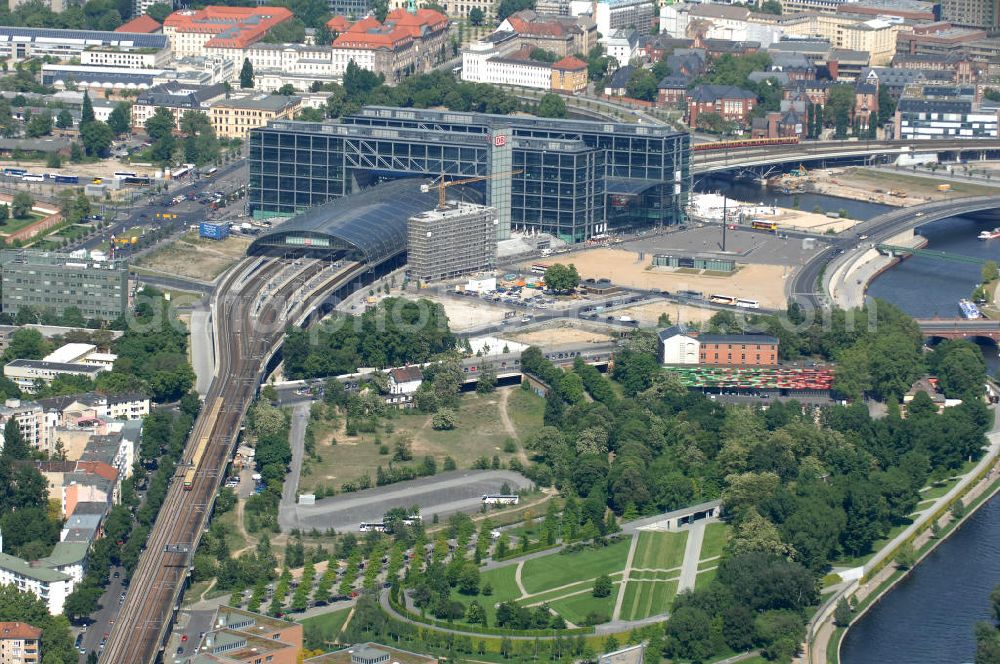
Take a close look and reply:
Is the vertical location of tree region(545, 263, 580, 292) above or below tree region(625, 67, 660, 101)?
below

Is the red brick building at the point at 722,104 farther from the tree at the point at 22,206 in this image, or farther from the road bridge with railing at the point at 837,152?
the tree at the point at 22,206

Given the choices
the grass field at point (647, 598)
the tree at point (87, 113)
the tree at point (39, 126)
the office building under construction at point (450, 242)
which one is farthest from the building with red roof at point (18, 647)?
the tree at point (39, 126)

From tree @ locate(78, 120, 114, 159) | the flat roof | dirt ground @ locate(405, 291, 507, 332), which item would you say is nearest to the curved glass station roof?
dirt ground @ locate(405, 291, 507, 332)

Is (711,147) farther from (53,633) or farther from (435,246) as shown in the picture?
(53,633)

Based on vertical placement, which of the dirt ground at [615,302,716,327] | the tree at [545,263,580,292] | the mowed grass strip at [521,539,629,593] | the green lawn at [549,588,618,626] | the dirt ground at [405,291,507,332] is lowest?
the green lawn at [549,588,618,626]

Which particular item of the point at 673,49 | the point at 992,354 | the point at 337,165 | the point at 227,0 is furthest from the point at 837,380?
the point at 227,0

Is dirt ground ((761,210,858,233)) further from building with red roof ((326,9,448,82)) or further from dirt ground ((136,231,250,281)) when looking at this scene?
building with red roof ((326,9,448,82))

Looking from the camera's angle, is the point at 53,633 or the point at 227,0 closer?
the point at 53,633
